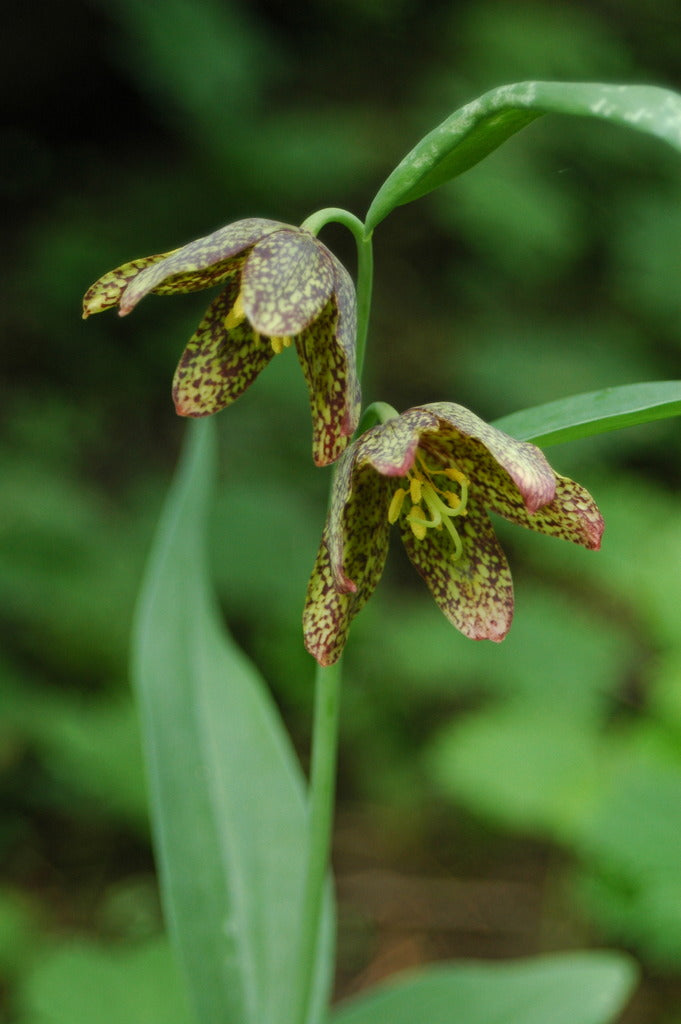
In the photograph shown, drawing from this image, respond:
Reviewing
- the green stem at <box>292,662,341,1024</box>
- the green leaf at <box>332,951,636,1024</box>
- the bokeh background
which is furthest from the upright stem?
the bokeh background

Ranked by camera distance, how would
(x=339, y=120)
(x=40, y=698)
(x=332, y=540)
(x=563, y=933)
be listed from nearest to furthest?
(x=332, y=540) < (x=563, y=933) < (x=40, y=698) < (x=339, y=120)

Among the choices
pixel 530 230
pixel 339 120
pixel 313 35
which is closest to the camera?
pixel 530 230

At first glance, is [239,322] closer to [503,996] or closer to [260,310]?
[260,310]

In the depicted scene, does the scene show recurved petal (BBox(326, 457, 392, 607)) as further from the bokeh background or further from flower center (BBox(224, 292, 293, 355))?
the bokeh background

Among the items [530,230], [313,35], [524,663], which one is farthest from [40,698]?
[313,35]

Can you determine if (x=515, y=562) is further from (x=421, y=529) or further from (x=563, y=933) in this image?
(x=421, y=529)

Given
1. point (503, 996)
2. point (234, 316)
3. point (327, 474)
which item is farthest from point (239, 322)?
point (327, 474)

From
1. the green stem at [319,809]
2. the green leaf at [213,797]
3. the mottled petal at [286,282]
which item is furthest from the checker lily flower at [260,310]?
the green leaf at [213,797]
